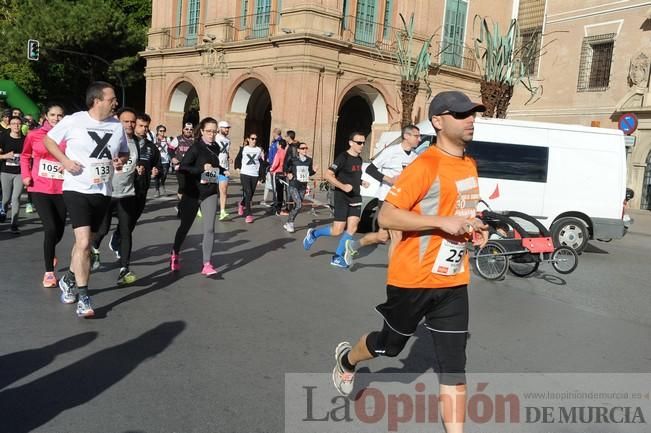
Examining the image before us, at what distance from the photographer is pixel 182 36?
99.5 ft

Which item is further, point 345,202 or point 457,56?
point 457,56

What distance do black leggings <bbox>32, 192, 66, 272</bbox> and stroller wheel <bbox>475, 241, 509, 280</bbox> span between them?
538cm

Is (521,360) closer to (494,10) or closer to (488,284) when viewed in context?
(488,284)

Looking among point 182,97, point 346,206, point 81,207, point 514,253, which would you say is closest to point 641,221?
point 514,253

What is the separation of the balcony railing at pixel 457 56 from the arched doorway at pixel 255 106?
28.8 ft

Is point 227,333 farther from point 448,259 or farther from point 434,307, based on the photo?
point 448,259

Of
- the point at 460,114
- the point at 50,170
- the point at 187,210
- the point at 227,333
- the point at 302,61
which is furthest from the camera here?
the point at 302,61

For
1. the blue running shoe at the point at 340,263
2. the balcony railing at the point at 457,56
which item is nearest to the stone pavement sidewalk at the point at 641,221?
the balcony railing at the point at 457,56

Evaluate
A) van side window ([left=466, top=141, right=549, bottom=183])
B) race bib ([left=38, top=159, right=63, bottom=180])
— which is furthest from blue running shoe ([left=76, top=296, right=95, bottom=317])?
van side window ([left=466, top=141, right=549, bottom=183])

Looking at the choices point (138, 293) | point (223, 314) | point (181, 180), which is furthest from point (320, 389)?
point (181, 180)

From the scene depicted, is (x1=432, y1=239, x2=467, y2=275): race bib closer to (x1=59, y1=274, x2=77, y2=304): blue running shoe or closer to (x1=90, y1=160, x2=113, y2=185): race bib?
(x1=90, y1=160, x2=113, y2=185): race bib

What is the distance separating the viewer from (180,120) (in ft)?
105

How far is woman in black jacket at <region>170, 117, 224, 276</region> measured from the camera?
6914 millimetres

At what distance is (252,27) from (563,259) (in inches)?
835
